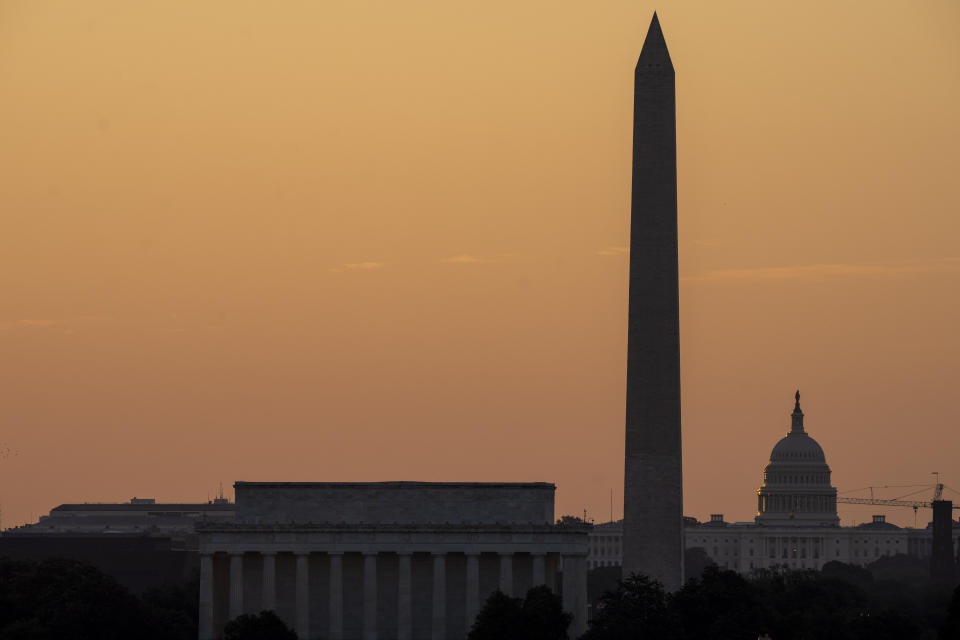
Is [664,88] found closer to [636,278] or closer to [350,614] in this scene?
[636,278]

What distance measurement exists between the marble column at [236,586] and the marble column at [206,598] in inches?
52.1

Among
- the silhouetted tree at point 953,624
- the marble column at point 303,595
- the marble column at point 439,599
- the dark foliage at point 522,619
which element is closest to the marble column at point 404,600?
the marble column at point 439,599

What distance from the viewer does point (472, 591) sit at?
159750 mm

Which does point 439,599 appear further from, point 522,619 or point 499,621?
point 522,619

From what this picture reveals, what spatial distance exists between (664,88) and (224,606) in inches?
1701

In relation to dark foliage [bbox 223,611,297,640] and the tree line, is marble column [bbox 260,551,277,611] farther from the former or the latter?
dark foliage [bbox 223,611,297,640]

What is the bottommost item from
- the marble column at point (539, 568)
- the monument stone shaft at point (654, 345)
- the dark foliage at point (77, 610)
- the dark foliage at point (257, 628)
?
the dark foliage at point (257, 628)

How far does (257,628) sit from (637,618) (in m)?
22.2

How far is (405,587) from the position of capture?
524ft

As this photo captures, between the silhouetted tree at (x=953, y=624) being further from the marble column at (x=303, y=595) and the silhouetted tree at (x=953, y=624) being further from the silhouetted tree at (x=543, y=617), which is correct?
Answer: the marble column at (x=303, y=595)

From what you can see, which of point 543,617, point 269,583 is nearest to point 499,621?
point 543,617

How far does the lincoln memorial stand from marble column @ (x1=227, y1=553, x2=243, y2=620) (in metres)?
0.06

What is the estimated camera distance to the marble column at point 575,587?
15912cm

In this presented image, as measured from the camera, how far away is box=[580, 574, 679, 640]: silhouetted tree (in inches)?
5684
